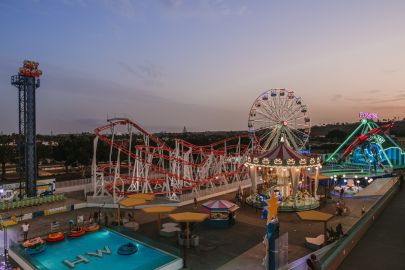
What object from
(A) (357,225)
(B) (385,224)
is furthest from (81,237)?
(B) (385,224)

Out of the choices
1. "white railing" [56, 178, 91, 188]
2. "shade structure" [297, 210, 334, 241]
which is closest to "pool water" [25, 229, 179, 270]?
"shade structure" [297, 210, 334, 241]

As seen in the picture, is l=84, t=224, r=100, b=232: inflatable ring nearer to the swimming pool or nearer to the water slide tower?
the swimming pool

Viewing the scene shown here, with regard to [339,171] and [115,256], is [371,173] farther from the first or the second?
[115,256]

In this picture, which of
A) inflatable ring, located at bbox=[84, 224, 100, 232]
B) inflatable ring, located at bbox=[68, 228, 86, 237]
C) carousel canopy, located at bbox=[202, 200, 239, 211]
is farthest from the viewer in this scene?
carousel canopy, located at bbox=[202, 200, 239, 211]

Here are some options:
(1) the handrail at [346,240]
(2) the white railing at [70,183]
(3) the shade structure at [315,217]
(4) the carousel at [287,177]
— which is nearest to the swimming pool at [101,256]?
(1) the handrail at [346,240]

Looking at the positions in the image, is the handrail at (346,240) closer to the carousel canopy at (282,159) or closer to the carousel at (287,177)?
the carousel at (287,177)

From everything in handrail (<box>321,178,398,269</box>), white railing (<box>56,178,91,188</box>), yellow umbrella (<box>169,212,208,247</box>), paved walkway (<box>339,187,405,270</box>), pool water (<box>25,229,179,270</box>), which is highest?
handrail (<box>321,178,398,269</box>)

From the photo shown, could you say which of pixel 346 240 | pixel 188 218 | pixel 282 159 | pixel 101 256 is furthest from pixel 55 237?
pixel 282 159
